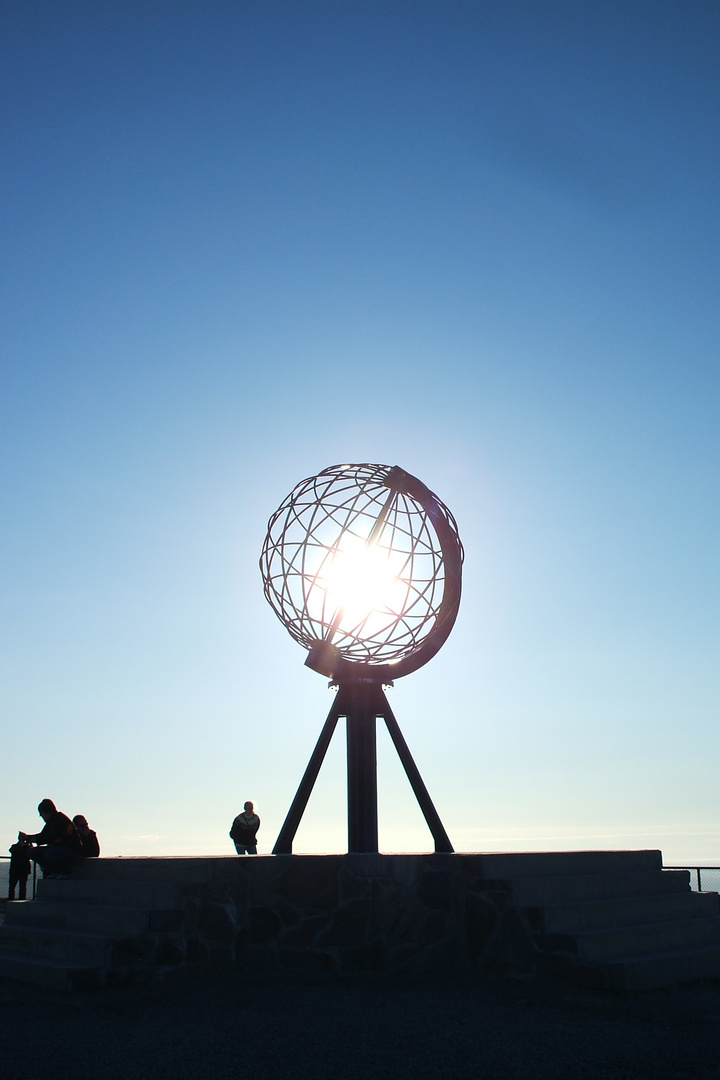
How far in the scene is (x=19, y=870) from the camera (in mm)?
14125

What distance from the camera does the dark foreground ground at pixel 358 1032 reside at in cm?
596

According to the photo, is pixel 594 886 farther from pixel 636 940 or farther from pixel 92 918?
pixel 92 918

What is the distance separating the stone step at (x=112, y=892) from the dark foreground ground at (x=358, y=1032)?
0.90 metres

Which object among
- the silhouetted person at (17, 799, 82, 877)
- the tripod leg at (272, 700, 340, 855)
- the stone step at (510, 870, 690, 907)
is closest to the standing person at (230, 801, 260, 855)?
the tripod leg at (272, 700, 340, 855)

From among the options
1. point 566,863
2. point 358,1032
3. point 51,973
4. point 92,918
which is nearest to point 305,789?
point 92,918

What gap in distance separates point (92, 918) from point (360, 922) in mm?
2763

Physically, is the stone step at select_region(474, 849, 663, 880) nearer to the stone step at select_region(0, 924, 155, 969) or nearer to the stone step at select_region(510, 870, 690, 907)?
the stone step at select_region(510, 870, 690, 907)

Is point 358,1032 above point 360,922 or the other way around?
the other way around

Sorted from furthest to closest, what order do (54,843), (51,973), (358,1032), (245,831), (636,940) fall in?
(245,831)
(54,843)
(636,940)
(51,973)
(358,1032)

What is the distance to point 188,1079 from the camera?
5.75m

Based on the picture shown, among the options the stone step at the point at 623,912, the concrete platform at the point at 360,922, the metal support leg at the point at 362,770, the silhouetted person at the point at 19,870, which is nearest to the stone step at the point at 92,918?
the concrete platform at the point at 360,922

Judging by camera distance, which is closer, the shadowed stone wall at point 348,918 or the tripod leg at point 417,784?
the shadowed stone wall at point 348,918

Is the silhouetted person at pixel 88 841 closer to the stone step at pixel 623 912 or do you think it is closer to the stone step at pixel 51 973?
the stone step at pixel 51 973

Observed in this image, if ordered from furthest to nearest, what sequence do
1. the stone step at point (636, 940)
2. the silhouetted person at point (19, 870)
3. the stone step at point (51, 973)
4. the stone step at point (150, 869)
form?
the silhouetted person at point (19, 870)
the stone step at point (150, 869)
the stone step at point (636, 940)
the stone step at point (51, 973)
